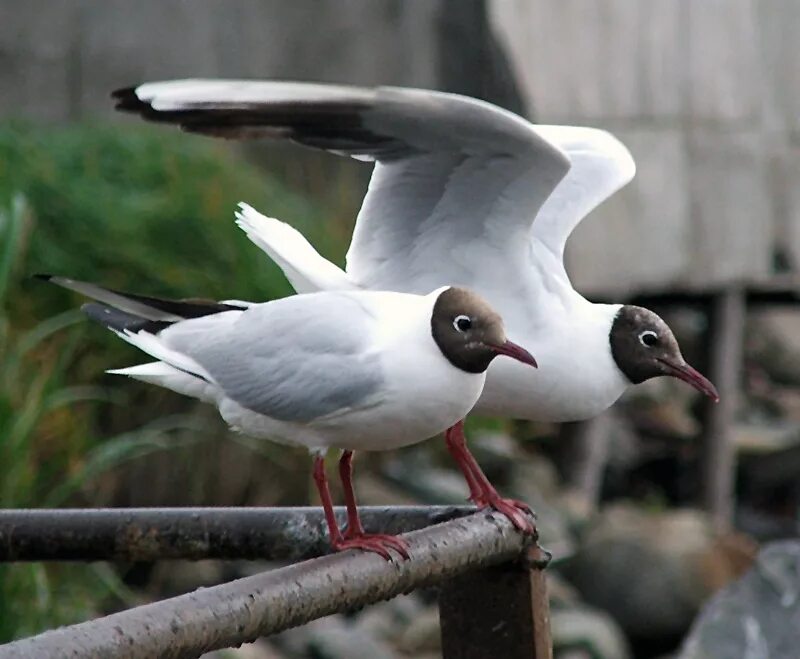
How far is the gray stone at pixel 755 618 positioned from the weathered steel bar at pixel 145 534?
8.91 feet

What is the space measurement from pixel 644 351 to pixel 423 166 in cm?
62

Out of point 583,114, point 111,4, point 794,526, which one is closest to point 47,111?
point 111,4

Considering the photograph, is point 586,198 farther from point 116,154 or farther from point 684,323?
point 684,323

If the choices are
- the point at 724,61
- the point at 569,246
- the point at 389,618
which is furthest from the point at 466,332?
the point at 724,61

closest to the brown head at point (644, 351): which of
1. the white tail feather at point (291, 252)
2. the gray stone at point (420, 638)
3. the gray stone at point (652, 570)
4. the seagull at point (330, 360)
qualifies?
the white tail feather at point (291, 252)

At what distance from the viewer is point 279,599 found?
205cm

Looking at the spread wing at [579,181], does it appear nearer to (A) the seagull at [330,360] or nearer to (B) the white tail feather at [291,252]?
(B) the white tail feather at [291,252]

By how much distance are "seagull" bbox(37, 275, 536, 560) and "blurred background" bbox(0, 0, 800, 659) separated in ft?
7.47

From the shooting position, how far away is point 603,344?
3646 mm

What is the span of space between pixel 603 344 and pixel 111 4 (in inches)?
250

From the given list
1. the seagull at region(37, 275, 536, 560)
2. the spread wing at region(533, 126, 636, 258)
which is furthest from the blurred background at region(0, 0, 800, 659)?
the seagull at region(37, 275, 536, 560)

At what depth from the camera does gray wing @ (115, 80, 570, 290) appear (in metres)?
3.15

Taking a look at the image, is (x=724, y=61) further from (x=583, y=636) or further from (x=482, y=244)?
(x=482, y=244)

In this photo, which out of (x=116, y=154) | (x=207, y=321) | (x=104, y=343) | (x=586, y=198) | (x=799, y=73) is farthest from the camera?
(x=799, y=73)
